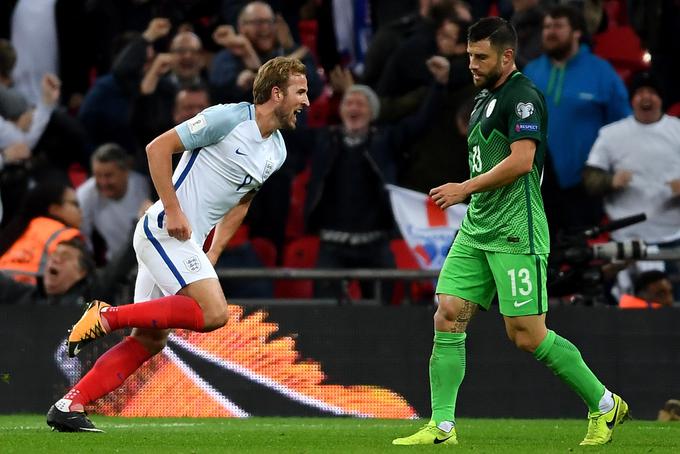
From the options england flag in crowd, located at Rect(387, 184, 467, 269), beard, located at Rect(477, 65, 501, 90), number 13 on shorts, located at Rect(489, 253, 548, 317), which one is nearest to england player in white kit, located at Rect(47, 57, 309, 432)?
beard, located at Rect(477, 65, 501, 90)

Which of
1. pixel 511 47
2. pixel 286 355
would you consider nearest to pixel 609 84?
pixel 286 355

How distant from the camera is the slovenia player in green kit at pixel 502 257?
7.82m

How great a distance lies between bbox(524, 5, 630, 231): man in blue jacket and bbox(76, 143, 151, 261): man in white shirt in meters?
3.50

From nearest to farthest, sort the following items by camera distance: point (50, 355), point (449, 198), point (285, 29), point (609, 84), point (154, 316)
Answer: point (449, 198)
point (154, 316)
point (50, 355)
point (609, 84)
point (285, 29)

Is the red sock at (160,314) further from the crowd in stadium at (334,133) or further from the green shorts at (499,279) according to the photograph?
the crowd in stadium at (334,133)

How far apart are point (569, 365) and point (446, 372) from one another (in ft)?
2.12

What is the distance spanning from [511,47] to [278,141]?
1.42 m

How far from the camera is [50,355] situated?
10.8 meters

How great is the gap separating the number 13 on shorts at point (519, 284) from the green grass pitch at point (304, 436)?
2.36 ft

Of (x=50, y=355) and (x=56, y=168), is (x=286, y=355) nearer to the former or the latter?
(x=50, y=355)

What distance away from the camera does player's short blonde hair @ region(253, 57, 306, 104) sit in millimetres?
8203

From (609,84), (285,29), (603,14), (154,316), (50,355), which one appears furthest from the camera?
(603,14)

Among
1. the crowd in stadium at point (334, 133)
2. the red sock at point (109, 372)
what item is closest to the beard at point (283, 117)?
the red sock at point (109, 372)

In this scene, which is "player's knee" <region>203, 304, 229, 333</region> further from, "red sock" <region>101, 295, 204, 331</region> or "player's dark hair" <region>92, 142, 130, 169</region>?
"player's dark hair" <region>92, 142, 130, 169</region>
